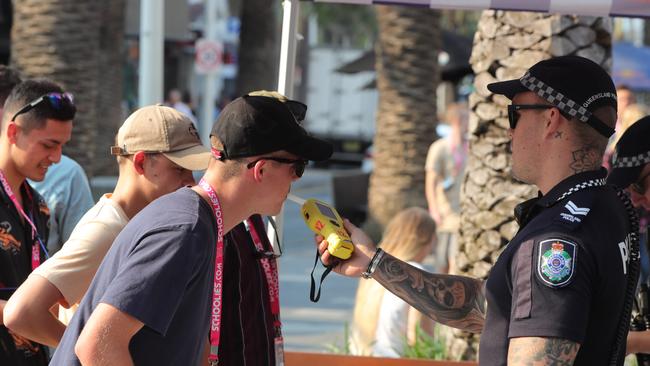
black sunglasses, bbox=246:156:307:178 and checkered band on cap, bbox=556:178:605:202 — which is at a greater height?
checkered band on cap, bbox=556:178:605:202

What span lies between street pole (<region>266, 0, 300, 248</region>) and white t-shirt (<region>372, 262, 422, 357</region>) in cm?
174

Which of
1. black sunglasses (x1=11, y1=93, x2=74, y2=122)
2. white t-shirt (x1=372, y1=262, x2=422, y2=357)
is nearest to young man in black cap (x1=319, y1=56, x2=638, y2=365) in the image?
black sunglasses (x1=11, y1=93, x2=74, y2=122)

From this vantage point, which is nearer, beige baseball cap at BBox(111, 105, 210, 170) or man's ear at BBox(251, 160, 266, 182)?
man's ear at BBox(251, 160, 266, 182)

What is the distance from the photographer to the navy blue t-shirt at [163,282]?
249cm

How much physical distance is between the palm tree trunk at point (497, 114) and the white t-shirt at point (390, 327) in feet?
1.38

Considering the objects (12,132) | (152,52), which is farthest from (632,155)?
(152,52)

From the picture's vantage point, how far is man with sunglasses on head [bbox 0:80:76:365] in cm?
387

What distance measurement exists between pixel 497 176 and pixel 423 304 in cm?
322

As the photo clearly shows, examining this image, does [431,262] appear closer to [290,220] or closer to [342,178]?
[342,178]

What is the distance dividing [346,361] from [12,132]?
1.80 m

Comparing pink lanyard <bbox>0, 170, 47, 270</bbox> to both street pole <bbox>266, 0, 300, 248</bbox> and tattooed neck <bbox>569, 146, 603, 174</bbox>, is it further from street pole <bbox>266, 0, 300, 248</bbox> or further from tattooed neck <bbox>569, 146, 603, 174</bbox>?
tattooed neck <bbox>569, 146, 603, 174</bbox>

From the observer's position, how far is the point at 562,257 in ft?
8.21

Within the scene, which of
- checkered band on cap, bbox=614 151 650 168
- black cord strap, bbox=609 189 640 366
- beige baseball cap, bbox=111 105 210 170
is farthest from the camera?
checkered band on cap, bbox=614 151 650 168

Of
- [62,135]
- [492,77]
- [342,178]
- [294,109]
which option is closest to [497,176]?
[492,77]
